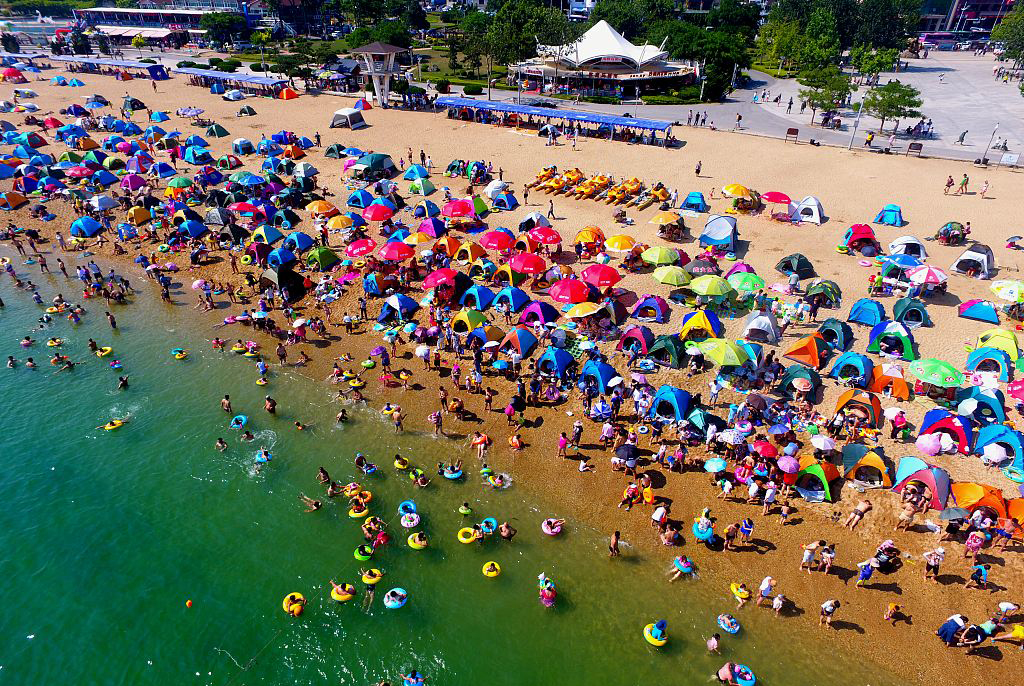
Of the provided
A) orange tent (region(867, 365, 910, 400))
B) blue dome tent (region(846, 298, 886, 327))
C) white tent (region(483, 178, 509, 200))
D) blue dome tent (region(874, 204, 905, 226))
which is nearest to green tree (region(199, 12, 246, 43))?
white tent (region(483, 178, 509, 200))

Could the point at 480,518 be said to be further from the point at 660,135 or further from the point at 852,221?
the point at 660,135

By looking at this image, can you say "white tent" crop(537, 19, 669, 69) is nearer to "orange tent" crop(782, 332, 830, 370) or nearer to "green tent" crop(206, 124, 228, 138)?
"green tent" crop(206, 124, 228, 138)

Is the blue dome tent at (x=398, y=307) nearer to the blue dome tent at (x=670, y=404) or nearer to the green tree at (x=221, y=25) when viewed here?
the blue dome tent at (x=670, y=404)

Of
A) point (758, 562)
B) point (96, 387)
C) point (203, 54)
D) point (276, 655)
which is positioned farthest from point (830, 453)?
point (203, 54)

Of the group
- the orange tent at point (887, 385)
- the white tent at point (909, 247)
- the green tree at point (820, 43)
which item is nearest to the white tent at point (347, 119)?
the white tent at point (909, 247)

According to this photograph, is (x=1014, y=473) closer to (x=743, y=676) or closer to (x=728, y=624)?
(x=728, y=624)
